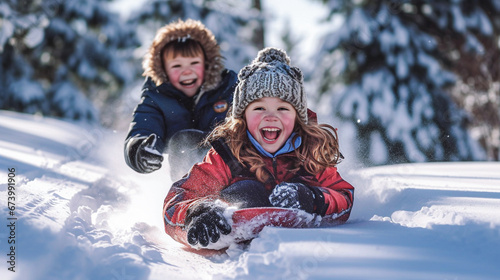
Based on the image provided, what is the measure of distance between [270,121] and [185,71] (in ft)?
4.17

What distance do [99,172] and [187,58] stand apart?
120cm

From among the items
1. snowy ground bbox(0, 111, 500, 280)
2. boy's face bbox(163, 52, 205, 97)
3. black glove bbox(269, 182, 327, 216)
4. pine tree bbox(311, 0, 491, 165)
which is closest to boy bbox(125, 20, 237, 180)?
boy's face bbox(163, 52, 205, 97)

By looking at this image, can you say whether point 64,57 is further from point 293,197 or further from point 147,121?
point 293,197

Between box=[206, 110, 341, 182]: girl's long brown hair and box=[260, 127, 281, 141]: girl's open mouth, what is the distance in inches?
4.1

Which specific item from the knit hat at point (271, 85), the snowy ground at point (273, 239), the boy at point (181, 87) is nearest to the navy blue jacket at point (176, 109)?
the boy at point (181, 87)

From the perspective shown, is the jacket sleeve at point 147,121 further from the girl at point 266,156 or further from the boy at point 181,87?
the girl at point 266,156

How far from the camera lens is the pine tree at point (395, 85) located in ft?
24.0

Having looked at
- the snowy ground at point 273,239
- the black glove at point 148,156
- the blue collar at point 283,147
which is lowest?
the snowy ground at point 273,239

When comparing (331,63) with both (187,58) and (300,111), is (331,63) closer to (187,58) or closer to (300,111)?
(187,58)

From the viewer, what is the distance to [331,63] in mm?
8070

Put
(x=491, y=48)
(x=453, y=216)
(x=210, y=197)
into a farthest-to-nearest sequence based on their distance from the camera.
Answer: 1. (x=491, y=48)
2. (x=210, y=197)
3. (x=453, y=216)

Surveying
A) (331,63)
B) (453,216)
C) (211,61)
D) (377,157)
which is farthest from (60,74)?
(453,216)

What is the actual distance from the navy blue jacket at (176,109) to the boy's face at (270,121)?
903 mm

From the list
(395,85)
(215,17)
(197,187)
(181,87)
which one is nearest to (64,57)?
(215,17)
